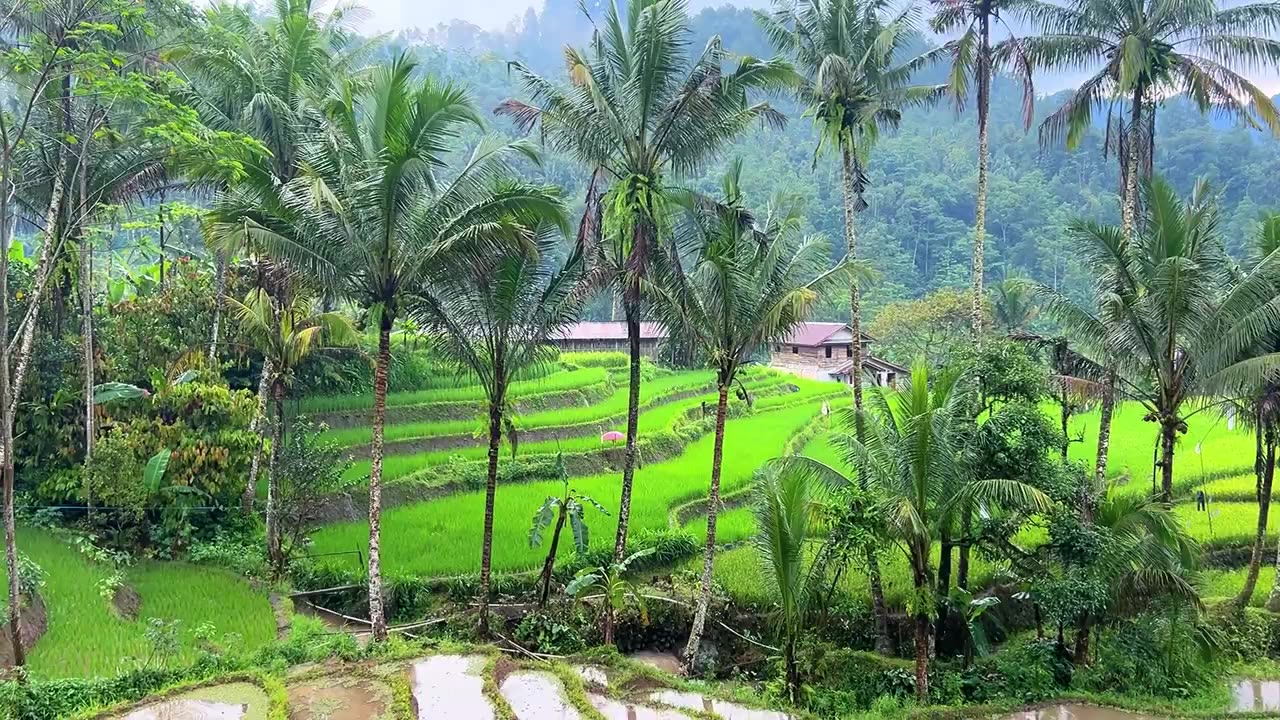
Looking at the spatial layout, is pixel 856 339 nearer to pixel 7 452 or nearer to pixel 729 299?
pixel 729 299

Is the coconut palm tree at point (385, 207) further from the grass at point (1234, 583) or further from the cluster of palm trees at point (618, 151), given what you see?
the grass at point (1234, 583)

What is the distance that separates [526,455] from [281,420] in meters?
6.41

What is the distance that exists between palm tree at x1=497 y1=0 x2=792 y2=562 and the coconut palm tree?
1101mm

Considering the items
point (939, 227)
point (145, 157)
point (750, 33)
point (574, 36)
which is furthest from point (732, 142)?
point (574, 36)

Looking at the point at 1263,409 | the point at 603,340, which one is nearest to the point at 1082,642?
the point at 1263,409

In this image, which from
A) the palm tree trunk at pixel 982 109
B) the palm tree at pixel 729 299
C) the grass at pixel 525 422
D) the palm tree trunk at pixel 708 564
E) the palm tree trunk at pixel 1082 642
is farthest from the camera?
the grass at pixel 525 422

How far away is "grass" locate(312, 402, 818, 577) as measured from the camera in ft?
43.5

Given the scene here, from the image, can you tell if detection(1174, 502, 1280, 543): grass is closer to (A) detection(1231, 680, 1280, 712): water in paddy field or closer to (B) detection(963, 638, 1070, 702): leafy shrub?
(A) detection(1231, 680, 1280, 712): water in paddy field

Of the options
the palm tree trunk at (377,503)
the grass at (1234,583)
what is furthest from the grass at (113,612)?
the grass at (1234,583)

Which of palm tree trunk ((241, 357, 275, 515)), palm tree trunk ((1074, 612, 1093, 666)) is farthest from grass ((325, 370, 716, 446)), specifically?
palm tree trunk ((1074, 612, 1093, 666))

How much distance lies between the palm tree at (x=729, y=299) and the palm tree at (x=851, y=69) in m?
2.06

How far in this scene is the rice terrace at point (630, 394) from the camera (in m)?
9.64

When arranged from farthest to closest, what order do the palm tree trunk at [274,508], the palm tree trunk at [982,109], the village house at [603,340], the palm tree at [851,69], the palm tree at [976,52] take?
the village house at [603,340]
the palm tree trunk at [982,109]
the palm tree at [976,52]
the palm tree at [851,69]
the palm tree trunk at [274,508]

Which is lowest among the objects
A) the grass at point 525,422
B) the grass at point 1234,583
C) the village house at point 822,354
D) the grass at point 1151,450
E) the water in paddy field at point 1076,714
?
the water in paddy field at point 1076,714
